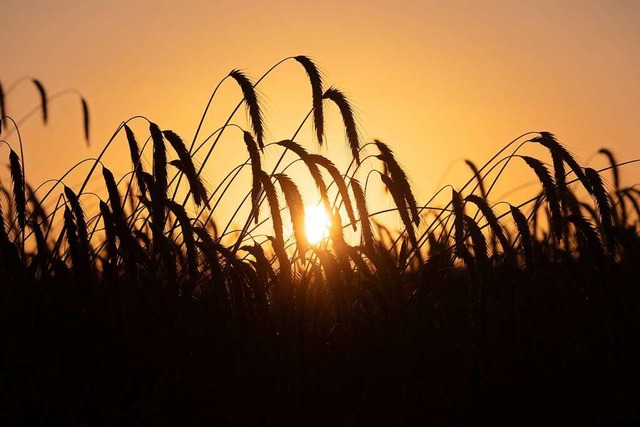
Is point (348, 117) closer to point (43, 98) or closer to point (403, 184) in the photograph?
point (403, 184)

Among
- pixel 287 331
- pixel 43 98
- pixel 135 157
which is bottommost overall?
pixel 287 331

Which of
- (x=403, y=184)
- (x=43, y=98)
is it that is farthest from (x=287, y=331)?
(x=43, y=98)

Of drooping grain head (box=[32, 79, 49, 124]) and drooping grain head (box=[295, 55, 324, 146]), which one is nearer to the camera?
drooping grain head (box=[295, 55, 324, 146])

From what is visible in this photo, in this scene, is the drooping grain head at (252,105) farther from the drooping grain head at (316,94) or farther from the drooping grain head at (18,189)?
the drooping grain head at (18,189)

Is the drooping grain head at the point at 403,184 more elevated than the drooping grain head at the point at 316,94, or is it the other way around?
the drooping grain head at the point at 316,94

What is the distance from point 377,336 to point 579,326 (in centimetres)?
126

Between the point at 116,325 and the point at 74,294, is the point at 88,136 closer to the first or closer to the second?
the point at 74,294

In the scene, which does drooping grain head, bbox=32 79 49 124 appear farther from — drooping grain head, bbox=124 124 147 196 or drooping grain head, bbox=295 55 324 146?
drooping grain head, bbox=295 55 324 146

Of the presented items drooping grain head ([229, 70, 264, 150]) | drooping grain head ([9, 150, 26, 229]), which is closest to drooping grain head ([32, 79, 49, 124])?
drooping grain head ([9, 150, 26, 229])

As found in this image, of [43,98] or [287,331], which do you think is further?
[43,98]

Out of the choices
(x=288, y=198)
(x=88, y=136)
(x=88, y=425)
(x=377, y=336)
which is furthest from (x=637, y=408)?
(x=88, y=136)

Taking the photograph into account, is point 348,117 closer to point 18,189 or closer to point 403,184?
point 403,184

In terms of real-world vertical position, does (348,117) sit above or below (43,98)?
below

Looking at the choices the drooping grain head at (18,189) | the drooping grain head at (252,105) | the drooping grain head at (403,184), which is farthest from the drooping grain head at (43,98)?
the drooping grain head at (403,184)
